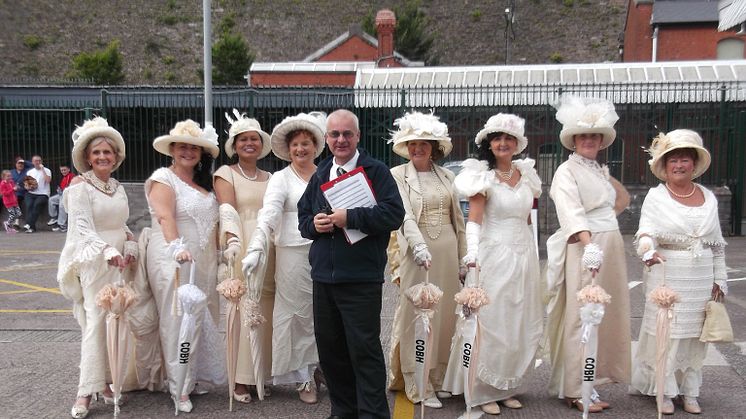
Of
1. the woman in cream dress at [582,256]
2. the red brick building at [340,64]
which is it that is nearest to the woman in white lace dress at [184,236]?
the woman in cream dress at [582,256]

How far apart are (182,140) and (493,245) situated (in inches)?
92.0

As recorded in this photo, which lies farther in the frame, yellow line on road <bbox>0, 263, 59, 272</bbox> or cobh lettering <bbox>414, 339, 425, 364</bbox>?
yellow line on road <bbox>0, 263, 59, 272</bbox>

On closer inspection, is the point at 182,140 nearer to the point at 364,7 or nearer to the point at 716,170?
the point at 716,170

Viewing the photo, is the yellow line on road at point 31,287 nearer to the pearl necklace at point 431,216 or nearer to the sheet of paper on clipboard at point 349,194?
the pearl necklace at point 431,216

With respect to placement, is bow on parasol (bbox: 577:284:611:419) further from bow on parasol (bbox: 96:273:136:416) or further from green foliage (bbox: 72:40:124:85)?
green foliage (bbox: 72:40:124:85)

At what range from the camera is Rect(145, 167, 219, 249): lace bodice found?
4.98 meters

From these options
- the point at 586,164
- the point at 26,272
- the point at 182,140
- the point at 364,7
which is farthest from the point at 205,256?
the point at 364,7

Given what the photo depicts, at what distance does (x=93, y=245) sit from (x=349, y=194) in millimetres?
1852

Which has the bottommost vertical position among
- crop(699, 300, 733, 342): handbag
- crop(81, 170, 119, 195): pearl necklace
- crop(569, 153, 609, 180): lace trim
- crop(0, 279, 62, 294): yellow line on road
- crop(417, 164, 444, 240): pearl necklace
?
crop(0, 279, 62, 294): yellow line on road

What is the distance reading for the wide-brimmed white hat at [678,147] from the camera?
4898mm

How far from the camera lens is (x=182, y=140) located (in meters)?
5.00

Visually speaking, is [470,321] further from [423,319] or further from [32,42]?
[32,42]

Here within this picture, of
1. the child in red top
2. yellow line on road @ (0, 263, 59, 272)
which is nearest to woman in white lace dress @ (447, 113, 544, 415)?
yellow line on road @ (0, 263, 59, 272)

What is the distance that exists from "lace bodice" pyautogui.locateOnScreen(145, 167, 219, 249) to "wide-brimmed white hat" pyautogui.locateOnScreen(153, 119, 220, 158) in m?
0.23
